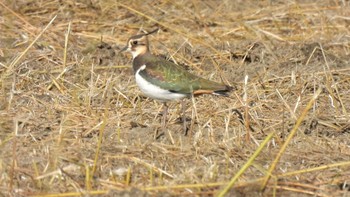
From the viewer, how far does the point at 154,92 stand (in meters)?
7.23

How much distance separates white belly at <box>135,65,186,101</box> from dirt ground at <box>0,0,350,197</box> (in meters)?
0.24

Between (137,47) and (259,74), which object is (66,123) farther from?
(259,74)

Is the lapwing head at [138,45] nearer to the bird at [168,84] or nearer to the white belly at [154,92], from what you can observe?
the bird at [168,84]

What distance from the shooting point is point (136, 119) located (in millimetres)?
7656

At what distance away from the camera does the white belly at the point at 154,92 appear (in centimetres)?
723

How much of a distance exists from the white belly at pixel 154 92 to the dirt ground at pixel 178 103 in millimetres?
242

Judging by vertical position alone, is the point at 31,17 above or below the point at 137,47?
below

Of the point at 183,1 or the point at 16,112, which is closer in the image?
the point at 16,112

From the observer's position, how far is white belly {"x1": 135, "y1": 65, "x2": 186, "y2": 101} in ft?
23.7

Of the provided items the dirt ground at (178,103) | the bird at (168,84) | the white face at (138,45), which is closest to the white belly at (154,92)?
the bird at (168,84)

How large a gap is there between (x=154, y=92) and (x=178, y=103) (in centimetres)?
89

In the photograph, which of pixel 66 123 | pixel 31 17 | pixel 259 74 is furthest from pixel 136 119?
pixel 31 17

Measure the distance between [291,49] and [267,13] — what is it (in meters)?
1.51

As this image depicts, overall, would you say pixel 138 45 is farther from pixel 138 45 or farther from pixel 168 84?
pixel 168 84
